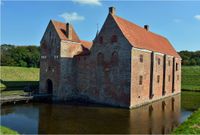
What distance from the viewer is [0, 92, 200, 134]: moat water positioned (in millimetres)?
16806

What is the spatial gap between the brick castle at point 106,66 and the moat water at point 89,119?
8.15 ft

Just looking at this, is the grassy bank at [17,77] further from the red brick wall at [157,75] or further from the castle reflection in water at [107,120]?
the castle reflection in water at [107,120]

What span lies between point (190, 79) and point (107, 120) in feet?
135

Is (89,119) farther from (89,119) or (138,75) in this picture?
(138,75)

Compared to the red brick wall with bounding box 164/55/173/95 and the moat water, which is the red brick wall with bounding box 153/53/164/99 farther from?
the moat water

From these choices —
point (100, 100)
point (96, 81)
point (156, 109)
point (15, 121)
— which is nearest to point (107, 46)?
point (96, 81)

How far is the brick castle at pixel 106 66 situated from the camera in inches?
1016

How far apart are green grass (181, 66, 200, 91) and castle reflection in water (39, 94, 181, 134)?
2499cm

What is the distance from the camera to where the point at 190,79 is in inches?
2181

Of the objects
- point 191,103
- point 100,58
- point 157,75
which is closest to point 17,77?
point 100,58

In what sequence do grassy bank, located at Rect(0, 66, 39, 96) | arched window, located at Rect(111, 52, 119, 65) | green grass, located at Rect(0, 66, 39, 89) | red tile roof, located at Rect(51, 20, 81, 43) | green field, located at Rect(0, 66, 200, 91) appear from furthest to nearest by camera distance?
green field, located at Rect(0, 66, 200, 91) → green grass, located at Rect(0, 66, 39, 89) → grassy bank, located at Rect(0, 66, 39, 96) → red tile roof, located at Rect(51, 20, 81, 43) → arched window, located at Rect(111, 52, 119, 65)

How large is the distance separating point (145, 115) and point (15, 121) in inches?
434

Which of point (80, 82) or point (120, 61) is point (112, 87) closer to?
point (120, 61)

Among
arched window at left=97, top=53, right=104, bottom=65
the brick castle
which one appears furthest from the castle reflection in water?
arched window at left=97, top=53, right=104, bottom=65
